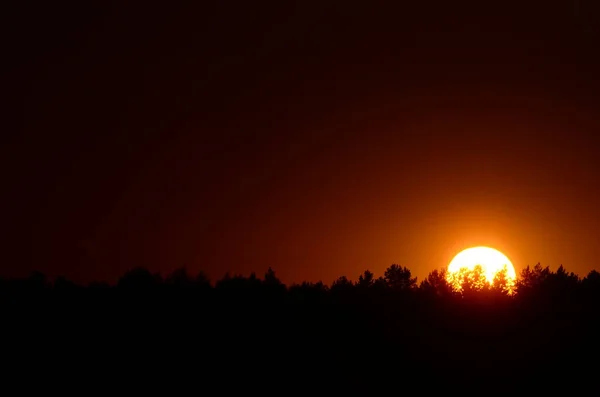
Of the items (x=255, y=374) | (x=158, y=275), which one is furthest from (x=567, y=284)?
(x=158, y=275)

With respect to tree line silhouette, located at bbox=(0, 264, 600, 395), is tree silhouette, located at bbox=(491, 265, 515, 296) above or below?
above

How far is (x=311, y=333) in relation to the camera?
204ft

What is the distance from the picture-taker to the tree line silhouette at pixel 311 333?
5769 cm

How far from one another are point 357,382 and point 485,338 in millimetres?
10293

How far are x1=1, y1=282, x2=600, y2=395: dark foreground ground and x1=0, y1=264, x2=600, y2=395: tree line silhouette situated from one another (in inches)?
3.3

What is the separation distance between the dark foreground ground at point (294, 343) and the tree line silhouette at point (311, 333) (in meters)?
0.08

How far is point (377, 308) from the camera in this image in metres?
65.8

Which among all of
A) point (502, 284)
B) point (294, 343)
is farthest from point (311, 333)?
point (502, 284)

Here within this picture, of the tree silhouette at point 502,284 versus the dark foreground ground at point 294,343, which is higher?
the tree silhouette at point 502,284

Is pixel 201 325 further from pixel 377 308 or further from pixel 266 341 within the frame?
pixel 377 308

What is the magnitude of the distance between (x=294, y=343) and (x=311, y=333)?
1.78 meters

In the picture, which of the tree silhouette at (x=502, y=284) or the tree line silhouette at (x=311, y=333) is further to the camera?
the tree silhouette at (x=502, y=284)

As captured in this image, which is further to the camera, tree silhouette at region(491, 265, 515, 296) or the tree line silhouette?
tree silhouette at region(491, 265, 515, 296)

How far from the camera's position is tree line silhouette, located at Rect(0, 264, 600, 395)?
5769 cm
